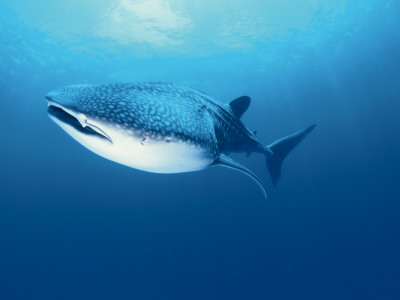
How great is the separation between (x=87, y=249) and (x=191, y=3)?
32417mm

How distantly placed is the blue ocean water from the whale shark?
1626cm

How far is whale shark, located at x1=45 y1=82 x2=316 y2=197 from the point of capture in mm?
1892

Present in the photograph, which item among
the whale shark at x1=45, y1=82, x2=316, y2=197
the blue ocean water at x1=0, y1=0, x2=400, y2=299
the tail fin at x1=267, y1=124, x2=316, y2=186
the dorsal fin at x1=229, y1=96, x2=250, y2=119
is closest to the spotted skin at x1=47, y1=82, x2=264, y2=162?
the whale shark at x1=45, y1=82, x2=316, y2=197

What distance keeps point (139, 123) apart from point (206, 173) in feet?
128

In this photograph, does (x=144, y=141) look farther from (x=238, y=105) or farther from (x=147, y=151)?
(x=238, y=105)

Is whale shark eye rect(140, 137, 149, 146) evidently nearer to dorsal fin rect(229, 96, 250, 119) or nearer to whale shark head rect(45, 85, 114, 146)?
whale shark head rect(45, 85, 114, 146)

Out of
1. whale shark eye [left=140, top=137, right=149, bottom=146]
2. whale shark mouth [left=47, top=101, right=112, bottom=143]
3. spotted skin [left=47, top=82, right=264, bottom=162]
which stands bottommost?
whale shark mouth [left=47, top=101, right=112, bottom=143]

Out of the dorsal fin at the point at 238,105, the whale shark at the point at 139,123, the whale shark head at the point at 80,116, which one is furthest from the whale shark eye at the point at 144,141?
the dorsal fin at the point at 238,105

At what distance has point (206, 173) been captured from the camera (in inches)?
1603

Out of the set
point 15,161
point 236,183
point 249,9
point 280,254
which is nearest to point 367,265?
point 280,254

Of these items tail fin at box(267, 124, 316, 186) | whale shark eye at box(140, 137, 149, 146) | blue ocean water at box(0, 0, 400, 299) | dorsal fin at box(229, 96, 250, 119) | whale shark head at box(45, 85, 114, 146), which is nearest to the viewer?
whale shark head at box(45, 85, 114, 146)

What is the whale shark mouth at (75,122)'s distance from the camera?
1.88 m

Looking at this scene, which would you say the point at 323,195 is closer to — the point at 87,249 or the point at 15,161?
the point at 87,249

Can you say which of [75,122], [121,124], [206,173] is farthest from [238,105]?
[206,173]
